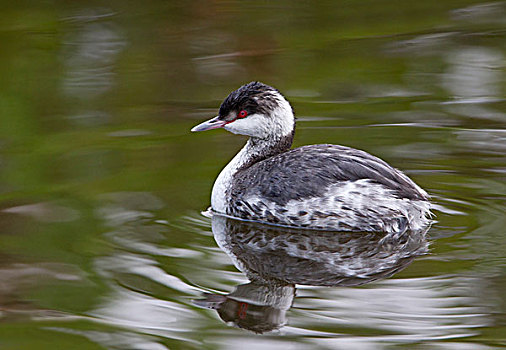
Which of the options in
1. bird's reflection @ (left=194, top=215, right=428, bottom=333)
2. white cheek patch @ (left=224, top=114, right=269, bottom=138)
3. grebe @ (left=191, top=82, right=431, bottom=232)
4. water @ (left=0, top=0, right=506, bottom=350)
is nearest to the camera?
water @ (left=0, top=0, right=506, bottom=350)

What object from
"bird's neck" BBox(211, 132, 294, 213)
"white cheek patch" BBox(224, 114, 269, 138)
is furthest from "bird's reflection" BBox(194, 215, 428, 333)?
"white cheek patch" BBox(224, 114, 269, 138)

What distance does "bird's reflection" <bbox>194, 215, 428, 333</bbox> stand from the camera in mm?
5047

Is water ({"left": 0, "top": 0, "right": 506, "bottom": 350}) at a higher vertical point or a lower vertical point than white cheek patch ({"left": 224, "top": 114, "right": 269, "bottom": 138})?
lower

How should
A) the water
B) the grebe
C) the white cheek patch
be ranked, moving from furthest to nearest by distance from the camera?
the white cheek patch < the grebe < the water

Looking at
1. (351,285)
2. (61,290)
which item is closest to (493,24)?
(351,285)

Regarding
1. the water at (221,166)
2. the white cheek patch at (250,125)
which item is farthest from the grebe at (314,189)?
the water at (221,166)

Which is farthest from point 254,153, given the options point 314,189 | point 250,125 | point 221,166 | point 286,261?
point 286,261

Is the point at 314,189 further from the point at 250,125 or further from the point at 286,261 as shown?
the point at 250,125

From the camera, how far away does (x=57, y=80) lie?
9609 mm

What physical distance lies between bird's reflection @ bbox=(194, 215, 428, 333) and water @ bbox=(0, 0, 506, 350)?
0.02 metres

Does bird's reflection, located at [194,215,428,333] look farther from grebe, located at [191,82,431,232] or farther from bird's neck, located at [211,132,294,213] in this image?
bird's neck, located at [211,132,294,213]

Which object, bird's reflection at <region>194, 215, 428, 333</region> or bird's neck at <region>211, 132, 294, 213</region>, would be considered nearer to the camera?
bird's reflection at <region>194, 215, 428, 333</region>

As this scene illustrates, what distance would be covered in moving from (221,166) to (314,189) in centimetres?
147

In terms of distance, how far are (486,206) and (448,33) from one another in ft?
15.6
